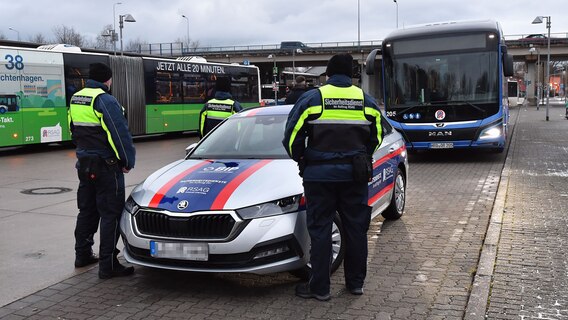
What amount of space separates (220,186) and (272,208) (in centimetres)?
51

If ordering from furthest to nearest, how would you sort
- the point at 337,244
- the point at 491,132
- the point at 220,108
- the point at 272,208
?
the point at 491,132 → the point at 220,108 → the point at 337,244 → the point at 272,208

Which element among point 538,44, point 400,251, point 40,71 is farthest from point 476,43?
point 538,44

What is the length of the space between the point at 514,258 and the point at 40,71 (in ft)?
50.6

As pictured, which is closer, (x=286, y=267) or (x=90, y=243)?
(x=286, y=267)

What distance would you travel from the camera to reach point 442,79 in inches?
516

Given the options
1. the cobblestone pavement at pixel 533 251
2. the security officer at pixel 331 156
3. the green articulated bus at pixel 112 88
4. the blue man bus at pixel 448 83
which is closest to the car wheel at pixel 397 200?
the cobblestone pavement at pixel 533 251

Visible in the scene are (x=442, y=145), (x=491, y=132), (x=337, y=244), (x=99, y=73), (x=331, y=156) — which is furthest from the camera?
(x=442, y=145)

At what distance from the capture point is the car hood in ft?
14.7

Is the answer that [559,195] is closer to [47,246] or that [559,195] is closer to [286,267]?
[286,267]

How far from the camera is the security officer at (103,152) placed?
199 inches

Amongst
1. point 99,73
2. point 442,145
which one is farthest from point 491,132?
point 99,73

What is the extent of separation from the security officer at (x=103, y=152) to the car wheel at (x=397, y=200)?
3.37 meters

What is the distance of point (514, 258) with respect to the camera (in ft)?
17.8

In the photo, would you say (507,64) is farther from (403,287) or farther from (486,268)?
(403,287)
